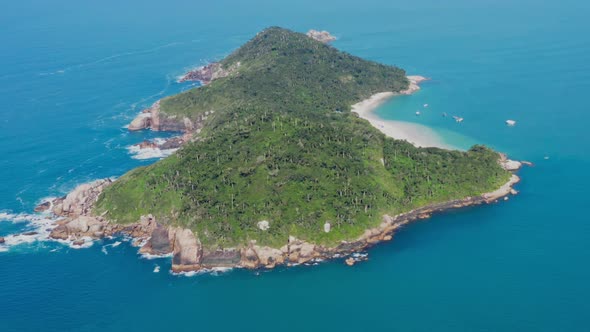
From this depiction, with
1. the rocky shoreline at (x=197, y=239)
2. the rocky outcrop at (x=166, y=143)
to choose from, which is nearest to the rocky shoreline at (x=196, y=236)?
the rocky shoreline at (x=197, y=239)

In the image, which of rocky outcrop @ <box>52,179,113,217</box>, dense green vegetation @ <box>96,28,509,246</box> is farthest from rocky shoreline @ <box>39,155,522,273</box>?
dense green vegetation @ <box>96,28,509,246</box>

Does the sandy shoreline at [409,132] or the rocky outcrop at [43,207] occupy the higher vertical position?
the sandy shoreline at [409,132]

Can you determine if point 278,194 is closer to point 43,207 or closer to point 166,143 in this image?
point 43,207

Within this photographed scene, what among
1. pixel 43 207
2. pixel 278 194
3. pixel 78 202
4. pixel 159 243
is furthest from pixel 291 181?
pixel 43 207

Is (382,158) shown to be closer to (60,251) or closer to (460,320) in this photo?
(460,320)

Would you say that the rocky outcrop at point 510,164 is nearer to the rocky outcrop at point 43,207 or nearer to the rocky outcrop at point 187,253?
the rocky outcrop at point 187,253

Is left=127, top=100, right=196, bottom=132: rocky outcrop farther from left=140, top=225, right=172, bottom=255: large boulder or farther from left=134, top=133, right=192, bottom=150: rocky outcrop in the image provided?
left=140, top=225, right=172, bottom=255: large boulder
